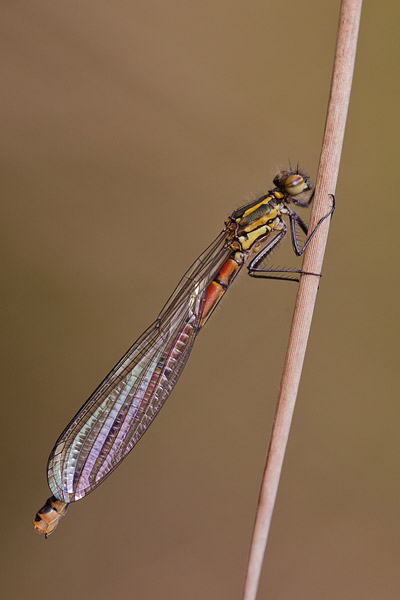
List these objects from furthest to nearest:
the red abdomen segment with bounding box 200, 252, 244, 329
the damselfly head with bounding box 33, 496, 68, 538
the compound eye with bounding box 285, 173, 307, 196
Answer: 1. the red abdomen segment with bounding box 200, 252, 244, 329
2. the compound eye with bounding box 285, 173, 307, 196
3. the damselfly head with bounding box 33, 496, 68, 538

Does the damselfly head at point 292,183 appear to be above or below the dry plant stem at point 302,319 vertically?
above

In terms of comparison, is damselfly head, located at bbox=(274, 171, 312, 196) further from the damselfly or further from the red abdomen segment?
the red abdomen segment

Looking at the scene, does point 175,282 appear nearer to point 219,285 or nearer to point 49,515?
point 219,285

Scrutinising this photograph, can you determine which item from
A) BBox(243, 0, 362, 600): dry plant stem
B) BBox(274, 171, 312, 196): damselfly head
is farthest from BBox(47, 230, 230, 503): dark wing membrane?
BBox(243, 0, 362, 600): dry plant stem

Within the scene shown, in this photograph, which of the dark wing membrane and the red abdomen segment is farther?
the red abdomen segment

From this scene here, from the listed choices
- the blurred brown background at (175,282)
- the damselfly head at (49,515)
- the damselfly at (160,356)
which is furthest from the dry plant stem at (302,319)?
the blurred brown background at (175,282)

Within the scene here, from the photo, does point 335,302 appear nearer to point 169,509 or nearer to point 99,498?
point 169,509

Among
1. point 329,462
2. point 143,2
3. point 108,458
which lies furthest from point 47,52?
point 329,462

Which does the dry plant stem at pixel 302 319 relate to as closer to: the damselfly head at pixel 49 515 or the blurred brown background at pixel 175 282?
the damselfly head at pixel 49 515

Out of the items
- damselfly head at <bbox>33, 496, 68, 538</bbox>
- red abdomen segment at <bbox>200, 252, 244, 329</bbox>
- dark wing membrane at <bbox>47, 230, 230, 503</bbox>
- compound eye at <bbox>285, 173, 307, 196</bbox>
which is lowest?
damselfly head at <bbox>33, 496, 68, 538</bbox>
